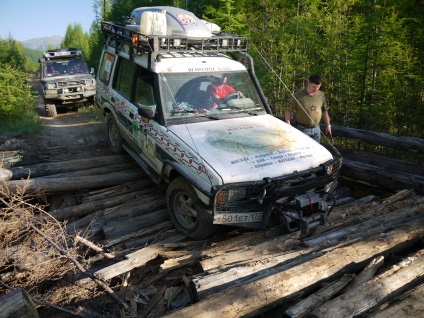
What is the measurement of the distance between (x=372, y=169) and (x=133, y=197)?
4332 millimetres

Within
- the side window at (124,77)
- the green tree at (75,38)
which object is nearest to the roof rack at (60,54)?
the side window at (124,77)

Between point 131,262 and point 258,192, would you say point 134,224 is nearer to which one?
point 131,262

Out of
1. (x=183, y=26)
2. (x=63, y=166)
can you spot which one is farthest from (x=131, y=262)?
(x=183, y=26)

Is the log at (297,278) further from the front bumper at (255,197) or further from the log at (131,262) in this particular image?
the log at (131,262)

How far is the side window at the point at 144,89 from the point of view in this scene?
564 cm

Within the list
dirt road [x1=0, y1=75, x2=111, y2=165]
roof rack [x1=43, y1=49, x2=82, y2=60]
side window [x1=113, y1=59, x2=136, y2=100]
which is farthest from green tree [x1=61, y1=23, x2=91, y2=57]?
side window [x1=113, y1=59, x2=136, y2=100]

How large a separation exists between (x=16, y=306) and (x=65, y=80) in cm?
1301

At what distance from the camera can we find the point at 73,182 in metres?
6.32

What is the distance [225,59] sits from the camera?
6.08 meters

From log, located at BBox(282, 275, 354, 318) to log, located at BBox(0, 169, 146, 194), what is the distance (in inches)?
172

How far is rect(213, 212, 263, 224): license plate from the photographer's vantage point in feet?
13.9

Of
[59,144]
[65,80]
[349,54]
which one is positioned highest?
[349,54]

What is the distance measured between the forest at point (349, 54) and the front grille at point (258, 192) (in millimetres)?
5850

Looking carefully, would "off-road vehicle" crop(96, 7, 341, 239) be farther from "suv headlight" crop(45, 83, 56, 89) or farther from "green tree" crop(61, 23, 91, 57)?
"green tree" crop(61, 23, 91, 57)
